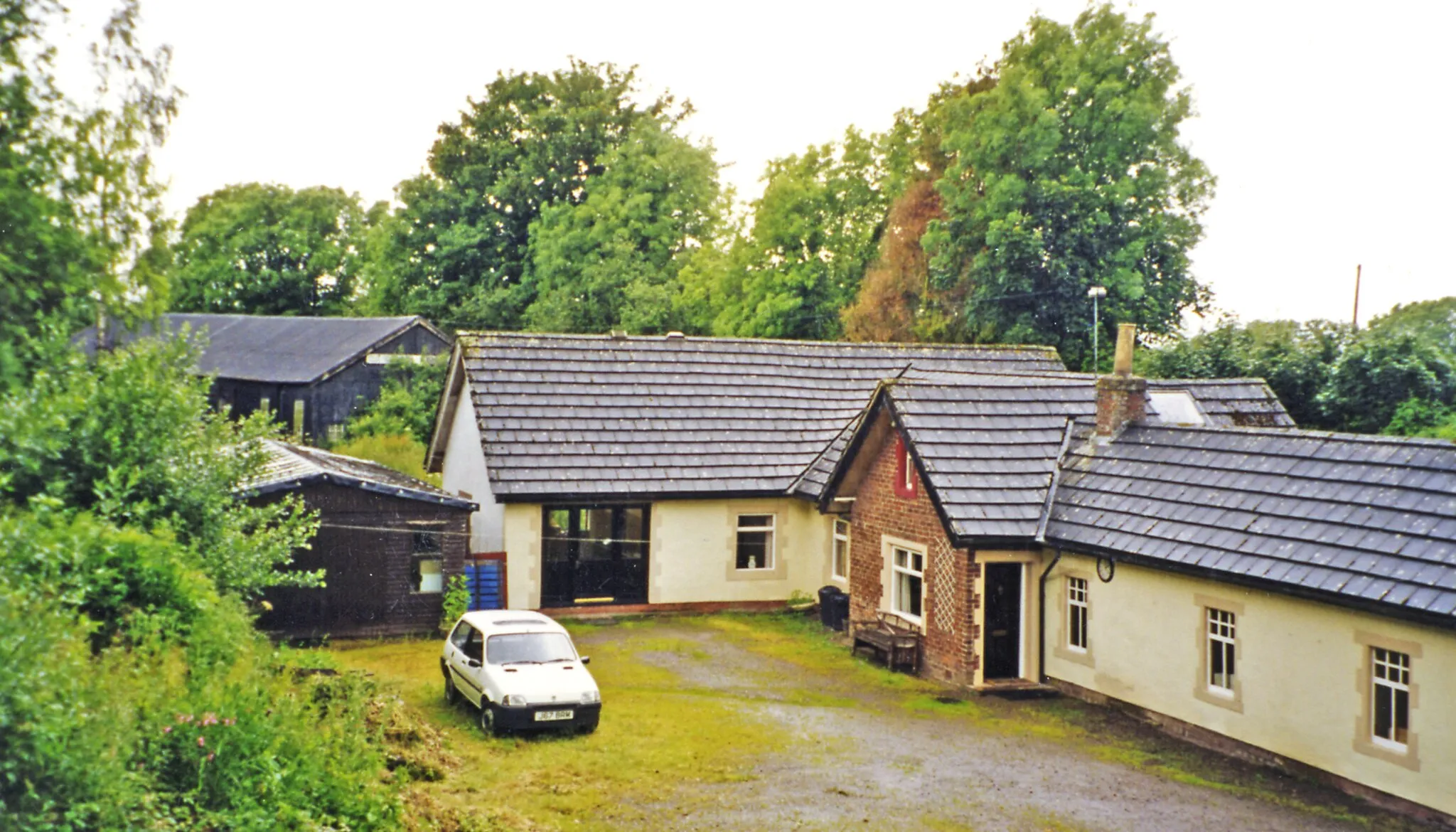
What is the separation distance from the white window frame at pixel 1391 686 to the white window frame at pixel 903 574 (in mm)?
7613

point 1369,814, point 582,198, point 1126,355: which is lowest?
point 1369,814

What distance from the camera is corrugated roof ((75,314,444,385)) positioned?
46.2m

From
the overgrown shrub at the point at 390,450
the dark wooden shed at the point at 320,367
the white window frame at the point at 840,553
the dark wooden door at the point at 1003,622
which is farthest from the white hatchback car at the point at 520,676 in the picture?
the dark wooden shed at the point at 320,367

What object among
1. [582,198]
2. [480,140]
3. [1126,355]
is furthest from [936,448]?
[480,140]

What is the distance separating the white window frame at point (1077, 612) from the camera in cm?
1927

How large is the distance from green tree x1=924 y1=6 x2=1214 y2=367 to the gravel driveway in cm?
2364

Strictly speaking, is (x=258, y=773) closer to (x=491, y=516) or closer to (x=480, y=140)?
(x=491, y=516)

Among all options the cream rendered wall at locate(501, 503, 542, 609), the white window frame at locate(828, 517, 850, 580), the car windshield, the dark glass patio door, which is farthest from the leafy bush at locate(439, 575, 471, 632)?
the white window frame at locate(828, 517, 850, 580)

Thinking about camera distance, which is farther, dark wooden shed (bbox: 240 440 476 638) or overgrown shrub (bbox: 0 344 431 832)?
dark wooden shed (bbox: 240 440 476 638)

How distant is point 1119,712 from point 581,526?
12078 millimetres

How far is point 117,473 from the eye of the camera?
1218cm

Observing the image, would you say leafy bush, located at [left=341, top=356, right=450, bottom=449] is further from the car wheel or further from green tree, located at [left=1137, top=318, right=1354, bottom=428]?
the car wheel

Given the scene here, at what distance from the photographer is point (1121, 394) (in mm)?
20781

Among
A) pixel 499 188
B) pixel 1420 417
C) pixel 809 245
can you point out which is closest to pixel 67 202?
pixel 1420 417
